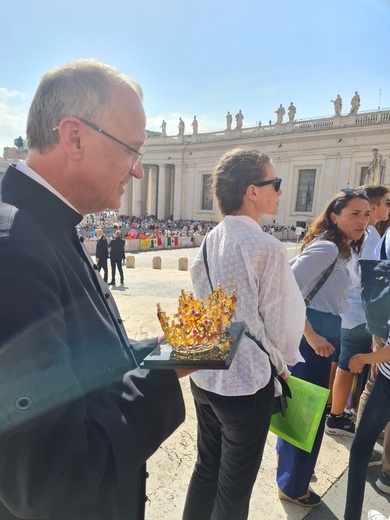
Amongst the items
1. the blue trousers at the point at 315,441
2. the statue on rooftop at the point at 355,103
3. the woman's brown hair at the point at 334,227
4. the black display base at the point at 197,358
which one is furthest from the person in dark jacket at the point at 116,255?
the statue on rooftop at the point at 355,103

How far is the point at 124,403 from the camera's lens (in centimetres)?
91

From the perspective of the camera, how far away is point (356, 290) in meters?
3.17

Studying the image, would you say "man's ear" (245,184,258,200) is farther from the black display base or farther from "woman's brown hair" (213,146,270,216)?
the black display base

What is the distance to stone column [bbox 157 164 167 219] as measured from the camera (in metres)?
53.0

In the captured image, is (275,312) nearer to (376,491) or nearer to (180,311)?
(180,311)

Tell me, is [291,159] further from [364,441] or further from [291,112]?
[364,441]

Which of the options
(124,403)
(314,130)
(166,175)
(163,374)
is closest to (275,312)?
(163,374)

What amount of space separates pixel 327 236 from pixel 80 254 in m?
2.02

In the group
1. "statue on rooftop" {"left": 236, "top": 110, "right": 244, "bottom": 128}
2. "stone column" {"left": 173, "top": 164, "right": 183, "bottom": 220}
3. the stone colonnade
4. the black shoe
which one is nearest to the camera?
the black shoe

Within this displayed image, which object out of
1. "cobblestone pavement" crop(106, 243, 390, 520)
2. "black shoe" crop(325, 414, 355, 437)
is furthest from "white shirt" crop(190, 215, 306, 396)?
"black shoe" crop(325, 414, 355, 437)

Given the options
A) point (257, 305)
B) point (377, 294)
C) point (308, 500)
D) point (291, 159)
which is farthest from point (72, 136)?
point (291, 159)

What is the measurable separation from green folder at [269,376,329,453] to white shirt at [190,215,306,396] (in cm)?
31

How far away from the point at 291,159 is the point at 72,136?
44.1 meters

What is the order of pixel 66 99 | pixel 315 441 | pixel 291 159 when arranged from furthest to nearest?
1. pixel 291 159
2. pixel 315 441
3. pixel 66 99
